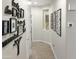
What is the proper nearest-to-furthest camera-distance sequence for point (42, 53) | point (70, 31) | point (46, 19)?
1. point (70, 31)
2. point (42, 53)
3. point (46, 19)

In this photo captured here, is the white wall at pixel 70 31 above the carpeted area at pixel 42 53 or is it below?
above

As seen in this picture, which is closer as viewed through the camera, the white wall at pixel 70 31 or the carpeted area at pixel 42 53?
the white wall at pixel 70 31

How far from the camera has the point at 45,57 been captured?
531cm

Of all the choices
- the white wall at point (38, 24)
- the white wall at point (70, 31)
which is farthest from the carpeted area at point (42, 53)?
the white wall at point (70, 31)

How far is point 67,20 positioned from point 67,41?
50 centimetres

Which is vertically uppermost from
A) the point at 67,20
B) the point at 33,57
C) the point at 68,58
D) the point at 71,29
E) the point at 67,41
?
the point at 67,20

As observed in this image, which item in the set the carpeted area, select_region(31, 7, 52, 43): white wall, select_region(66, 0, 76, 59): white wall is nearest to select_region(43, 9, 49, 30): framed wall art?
select_region(31, 7, 52, 43): white wall

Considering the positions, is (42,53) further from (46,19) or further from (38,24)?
(38,24)

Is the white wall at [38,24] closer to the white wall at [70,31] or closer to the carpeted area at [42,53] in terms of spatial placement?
the carpeted area at [42,53]

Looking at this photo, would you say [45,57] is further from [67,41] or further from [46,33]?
[46,33]

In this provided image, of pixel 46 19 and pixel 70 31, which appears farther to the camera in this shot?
pixel 46 19

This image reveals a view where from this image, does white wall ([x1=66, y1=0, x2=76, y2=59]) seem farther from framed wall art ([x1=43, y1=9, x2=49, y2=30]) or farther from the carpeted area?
framed wall art ([x1=43, y1=9, x2=49, y2=30])

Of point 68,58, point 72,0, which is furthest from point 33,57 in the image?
point 72,0

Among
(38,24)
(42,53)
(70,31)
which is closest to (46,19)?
(38,24)
